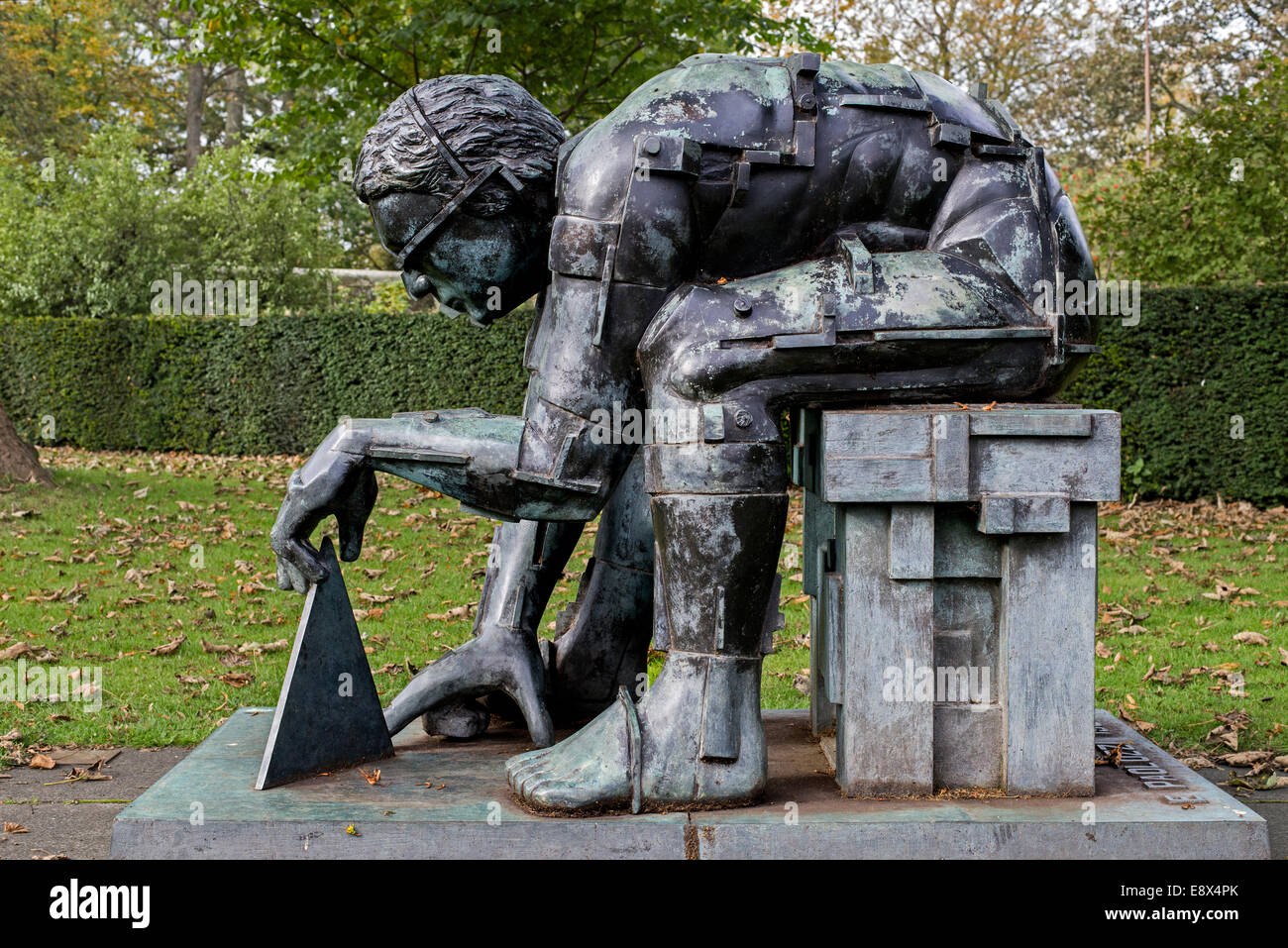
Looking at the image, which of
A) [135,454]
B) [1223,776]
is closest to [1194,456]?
[1223,776]

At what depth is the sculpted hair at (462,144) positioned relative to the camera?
9.77 feet

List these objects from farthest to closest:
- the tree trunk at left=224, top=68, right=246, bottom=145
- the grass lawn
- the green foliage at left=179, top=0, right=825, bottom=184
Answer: the tree trunk at left=224, top=68, right=246, bottom=145, the green foliage at left=179, top=0, right=825, bottom=184, the grass lawn

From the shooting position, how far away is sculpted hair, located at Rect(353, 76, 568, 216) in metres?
2.98

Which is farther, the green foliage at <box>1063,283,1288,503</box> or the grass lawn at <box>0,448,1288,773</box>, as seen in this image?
the green foliage at <box>1063,283,1288,503</box>

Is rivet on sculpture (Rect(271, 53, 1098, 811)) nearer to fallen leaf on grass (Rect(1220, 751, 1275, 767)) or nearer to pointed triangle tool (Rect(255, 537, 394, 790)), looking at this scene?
pointed triangle tool (Rect(255, 537, 394, 790))

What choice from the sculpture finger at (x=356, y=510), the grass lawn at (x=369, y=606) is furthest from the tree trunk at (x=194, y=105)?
the sculpture finger at (x=356, y=510)

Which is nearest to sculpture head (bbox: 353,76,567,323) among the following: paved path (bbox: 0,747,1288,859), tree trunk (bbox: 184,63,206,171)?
paved path (bbox: 0,747,1288,859)

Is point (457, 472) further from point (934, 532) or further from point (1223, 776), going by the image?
point (1223, 776)

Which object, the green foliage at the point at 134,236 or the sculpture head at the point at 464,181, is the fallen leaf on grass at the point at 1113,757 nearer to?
the sculpture head at the point at 464,181

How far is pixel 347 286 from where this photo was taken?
74.8 feet

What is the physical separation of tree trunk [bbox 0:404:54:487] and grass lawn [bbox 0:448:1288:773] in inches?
9.6

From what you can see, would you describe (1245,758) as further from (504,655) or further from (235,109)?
(235,109)

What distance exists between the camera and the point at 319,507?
2.87 meters
